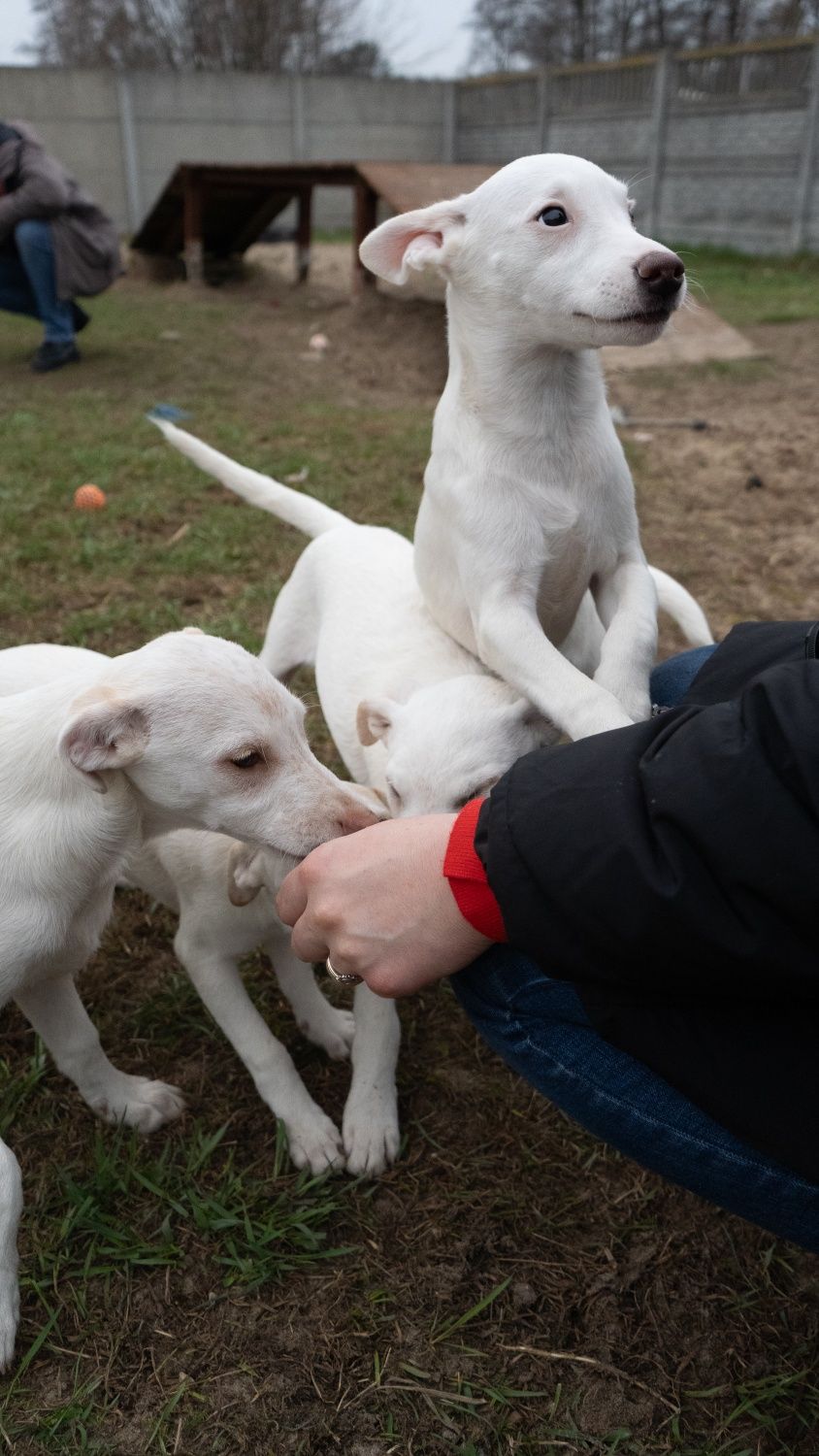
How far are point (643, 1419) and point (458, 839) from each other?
105cm

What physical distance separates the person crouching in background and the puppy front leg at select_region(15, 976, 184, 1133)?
766 cm

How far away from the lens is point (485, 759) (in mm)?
2164

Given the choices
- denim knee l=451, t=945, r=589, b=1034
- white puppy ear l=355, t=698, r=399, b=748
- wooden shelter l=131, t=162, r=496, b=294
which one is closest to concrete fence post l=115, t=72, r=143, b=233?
Result: wooden shelter l=131, t=162, r=496, b=294

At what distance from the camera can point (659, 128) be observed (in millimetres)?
16109

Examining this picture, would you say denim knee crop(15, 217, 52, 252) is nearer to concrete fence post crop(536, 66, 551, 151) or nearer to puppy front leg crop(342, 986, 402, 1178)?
puppy front leg crop(342, 986, 402, 1178)

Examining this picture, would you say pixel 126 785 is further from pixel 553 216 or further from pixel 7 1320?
pixel 553 216

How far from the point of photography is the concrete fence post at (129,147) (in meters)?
18.7

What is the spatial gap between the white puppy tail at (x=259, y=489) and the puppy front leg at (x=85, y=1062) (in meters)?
1.63

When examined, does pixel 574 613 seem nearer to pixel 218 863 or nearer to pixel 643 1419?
pixel 218 863

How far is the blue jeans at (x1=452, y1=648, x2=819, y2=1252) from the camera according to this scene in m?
1.49

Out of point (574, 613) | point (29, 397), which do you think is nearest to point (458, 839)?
point (574, 613)

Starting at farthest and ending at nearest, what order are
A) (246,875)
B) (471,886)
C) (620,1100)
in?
(246,875) → (620,1100) → (471,886)

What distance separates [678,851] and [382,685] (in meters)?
1.50

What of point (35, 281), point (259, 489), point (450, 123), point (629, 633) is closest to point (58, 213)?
point (35, 281)
